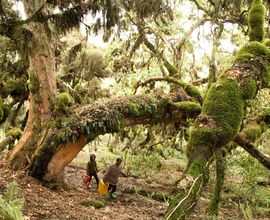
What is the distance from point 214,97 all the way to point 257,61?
1541 mm

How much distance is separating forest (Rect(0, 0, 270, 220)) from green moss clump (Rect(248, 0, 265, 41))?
2 cm

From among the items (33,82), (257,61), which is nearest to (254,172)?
(257,61)

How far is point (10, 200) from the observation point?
2309 mm

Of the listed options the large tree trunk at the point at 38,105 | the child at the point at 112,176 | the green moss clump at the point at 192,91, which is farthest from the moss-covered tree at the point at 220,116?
the large tree trunk at the point at 38,105

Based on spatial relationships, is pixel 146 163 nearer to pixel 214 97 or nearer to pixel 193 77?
pixel 193 77

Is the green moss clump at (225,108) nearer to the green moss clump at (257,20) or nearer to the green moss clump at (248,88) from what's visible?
the green moss clump at (248,88)

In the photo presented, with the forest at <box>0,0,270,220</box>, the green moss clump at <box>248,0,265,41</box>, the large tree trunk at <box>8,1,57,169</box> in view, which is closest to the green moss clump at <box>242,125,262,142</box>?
the forest at <box>0,0,270,220</box>

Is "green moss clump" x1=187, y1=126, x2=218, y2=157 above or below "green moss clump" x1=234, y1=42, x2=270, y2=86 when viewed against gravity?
below

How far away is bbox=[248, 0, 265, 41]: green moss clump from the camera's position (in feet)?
27.0

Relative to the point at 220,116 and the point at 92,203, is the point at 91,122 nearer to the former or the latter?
the point at 92,203

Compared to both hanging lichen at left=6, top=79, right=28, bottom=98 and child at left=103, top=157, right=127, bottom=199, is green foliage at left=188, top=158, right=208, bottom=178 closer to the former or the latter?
child at left=103, top=157, right=127, bottom=199

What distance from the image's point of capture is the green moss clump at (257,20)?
824cm

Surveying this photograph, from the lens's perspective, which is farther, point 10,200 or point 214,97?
point 214,97

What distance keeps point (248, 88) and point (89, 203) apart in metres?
4.67
